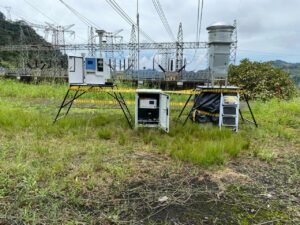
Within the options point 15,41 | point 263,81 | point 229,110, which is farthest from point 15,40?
point 229,110

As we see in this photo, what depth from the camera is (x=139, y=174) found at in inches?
110

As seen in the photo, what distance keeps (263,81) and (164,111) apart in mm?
8258

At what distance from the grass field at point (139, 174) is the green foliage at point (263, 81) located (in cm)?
699

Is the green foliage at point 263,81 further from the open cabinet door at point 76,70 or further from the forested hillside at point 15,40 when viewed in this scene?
the forested hillside at point 15,40

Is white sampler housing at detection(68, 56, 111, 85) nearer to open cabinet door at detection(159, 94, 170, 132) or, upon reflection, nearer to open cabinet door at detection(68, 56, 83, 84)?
open cabinet door at detection(68, 56, 83, 84)

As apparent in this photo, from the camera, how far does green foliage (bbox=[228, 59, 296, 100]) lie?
11.2m

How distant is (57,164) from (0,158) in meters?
0.70

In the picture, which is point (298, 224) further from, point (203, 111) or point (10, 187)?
point (203, 111)

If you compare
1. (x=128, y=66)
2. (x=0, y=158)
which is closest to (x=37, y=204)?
(x=0, y=158)

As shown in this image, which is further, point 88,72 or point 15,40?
point 15,40

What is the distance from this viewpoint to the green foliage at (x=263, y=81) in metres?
11.2

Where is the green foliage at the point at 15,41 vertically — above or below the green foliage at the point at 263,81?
above

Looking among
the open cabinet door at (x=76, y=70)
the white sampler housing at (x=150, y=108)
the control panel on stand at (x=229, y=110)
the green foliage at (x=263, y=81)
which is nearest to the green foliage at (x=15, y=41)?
the green foliage at (x=263, y=81)

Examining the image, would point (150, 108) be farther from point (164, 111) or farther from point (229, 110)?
point (229, 110)
